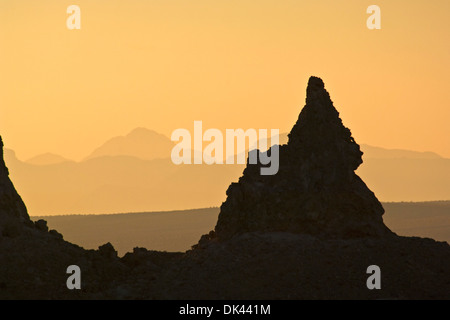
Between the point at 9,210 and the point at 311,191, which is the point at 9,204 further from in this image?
the point at 311,191

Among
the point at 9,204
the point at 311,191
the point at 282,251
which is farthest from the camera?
the point at 9,204

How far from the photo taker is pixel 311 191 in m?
44.5

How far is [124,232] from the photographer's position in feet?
532

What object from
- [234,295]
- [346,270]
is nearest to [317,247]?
[346,270]

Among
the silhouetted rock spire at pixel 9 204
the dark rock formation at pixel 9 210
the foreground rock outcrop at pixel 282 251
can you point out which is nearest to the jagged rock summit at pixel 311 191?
the foreground rock outcrop at pixel 282 251

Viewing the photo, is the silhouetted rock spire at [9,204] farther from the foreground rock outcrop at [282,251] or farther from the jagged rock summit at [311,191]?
the jagged rock summit at [311,191]

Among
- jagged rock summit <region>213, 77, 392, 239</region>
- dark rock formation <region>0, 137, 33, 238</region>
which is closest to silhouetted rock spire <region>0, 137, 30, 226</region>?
dark rock formation <region>0, 137, 33, 238</region>

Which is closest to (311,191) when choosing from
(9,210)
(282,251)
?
(282,251)

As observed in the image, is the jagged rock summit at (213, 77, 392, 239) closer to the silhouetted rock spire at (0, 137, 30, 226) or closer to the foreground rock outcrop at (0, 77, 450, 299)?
the foreground rock outcrop at (0, 77, 450, 299)

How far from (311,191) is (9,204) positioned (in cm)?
1358

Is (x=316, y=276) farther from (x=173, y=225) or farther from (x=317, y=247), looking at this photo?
(x=173, y=225)

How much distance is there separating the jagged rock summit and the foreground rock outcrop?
0.14 ft

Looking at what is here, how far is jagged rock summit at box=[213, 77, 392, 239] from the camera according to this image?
44188 mm
